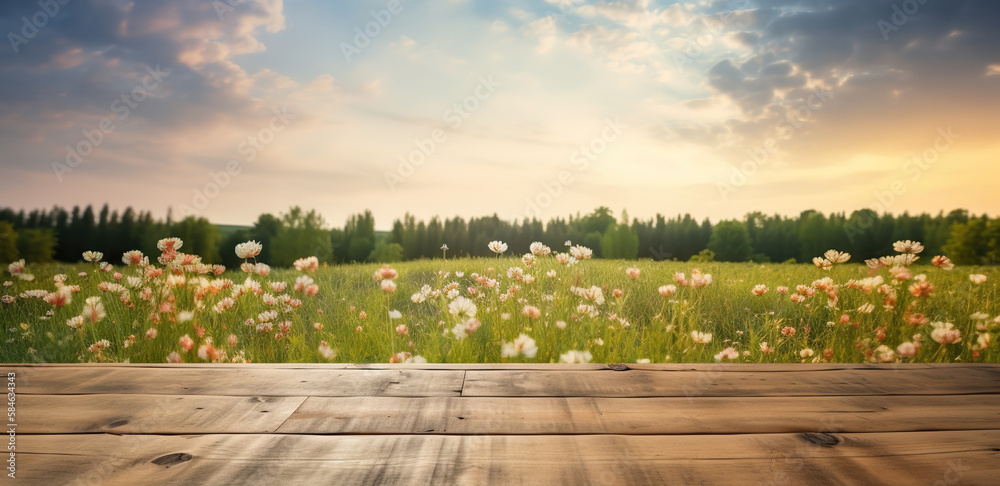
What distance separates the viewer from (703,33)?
376 cm

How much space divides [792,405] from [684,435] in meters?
0.48

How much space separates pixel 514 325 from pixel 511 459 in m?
1.76

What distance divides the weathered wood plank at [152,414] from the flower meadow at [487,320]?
106cm

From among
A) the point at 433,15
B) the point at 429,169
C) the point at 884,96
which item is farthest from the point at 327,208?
the point at 884,96

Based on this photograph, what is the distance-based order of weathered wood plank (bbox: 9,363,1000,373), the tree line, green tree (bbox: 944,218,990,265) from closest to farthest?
weathered wood plank (bbox: 9,363,1000,373) < the tree line < green tree (bbox: 944,218,990,265)

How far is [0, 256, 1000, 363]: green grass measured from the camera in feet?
9.03

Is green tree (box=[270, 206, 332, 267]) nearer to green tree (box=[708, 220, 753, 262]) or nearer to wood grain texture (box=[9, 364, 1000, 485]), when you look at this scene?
green tree (box=[708, 220, 753, 262])

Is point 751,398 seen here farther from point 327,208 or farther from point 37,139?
point 37,139

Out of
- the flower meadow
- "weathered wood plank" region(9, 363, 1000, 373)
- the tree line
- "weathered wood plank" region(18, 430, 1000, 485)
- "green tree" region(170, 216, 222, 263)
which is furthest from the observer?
"green tree" region(170, 216, 222, 263)

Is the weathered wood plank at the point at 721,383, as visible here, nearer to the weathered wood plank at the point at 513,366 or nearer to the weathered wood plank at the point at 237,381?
the weathered wood plank at the point at 513,366

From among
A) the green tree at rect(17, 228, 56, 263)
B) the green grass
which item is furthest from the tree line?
the green grass

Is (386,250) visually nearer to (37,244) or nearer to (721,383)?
(37,244)

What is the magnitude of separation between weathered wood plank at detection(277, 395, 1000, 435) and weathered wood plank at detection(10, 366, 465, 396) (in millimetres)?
101

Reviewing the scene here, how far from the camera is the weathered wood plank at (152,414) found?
122 centimetres
